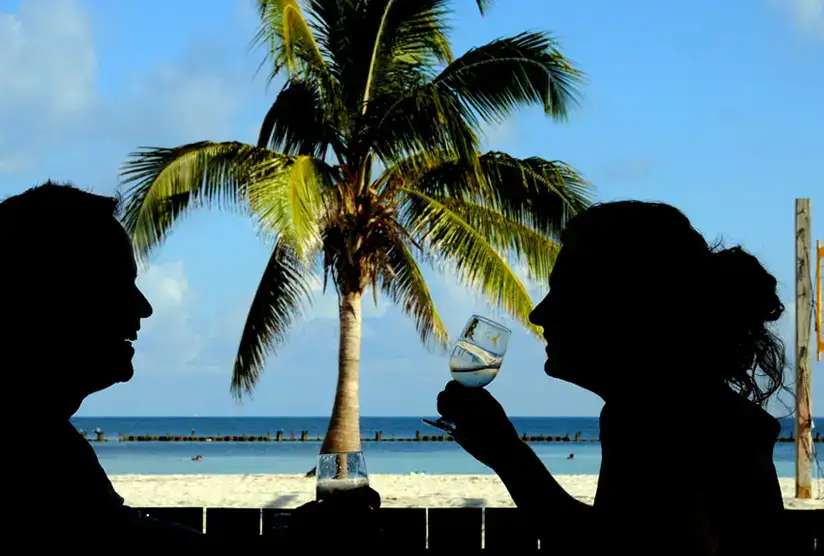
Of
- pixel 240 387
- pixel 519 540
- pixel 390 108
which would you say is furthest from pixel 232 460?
pixel 519 540

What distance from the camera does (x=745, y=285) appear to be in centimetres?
196

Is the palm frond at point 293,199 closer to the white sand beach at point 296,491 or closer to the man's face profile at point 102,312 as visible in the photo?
the white sand beach at point 296,491

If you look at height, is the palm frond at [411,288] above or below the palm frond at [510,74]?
below

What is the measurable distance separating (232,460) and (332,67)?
117 ft

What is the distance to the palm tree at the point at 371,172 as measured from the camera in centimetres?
1416

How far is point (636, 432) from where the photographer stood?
1.74 meters

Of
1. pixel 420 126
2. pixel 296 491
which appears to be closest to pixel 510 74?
pixel 420 126

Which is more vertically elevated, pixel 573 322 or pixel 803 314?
pixel 803 314

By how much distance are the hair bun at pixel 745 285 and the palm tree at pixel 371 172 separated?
1108 centimetres

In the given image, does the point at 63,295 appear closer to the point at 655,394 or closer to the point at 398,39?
the point at 655,394

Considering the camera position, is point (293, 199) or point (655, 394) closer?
point (655, 394)

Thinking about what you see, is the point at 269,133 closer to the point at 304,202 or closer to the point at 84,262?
the point at 304,202

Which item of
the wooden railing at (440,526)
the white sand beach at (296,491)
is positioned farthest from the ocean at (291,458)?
the wooden railing at (440,526)

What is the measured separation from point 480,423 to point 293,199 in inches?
422
